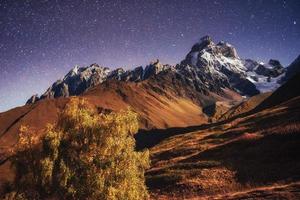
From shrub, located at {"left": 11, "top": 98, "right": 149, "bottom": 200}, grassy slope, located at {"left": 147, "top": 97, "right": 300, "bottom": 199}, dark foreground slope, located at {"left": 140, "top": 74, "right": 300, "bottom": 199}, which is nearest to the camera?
shrub, located at {"left": 11, "top": 98, "right": 149, "bottom": 200}

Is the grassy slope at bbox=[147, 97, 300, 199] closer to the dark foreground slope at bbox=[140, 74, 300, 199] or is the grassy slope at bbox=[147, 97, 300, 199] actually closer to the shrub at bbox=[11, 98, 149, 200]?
the dark foreground slope at bbox=[140, 74, 300, 199]

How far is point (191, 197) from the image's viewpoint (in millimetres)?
49375

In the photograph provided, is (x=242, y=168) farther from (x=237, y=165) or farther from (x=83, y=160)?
(x=83, y=160)

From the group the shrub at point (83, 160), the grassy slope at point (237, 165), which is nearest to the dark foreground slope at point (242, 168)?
the grassy slope at point (237, 165)

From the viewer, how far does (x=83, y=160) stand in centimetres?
3100

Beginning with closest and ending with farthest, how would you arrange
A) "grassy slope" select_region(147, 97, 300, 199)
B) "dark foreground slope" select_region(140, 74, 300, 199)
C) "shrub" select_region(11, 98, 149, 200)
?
"shrub" select_region(11, 98, 149, 200)
"dark foreground slope" select_region(140, 74, 300, 199)
"grassy slope" select_region(147, 97, 300, 199)

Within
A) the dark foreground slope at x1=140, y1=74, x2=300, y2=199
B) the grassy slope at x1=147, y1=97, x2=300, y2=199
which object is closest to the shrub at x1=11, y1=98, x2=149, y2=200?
the dark foreground slope at x1=140, y1=74, x2=300, y2=199

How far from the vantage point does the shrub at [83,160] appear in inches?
1200

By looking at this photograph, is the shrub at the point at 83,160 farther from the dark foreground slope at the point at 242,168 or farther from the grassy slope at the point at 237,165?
the grassy slope at the point at 237,165

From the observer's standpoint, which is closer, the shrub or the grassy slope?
the shrub

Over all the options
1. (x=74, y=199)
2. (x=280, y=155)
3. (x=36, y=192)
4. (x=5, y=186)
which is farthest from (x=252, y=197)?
(x=5, y=186)

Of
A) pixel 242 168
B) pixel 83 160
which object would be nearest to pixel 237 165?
pixel 242 168

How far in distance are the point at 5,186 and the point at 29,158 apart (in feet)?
10.7

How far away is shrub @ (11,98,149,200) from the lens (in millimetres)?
30484
